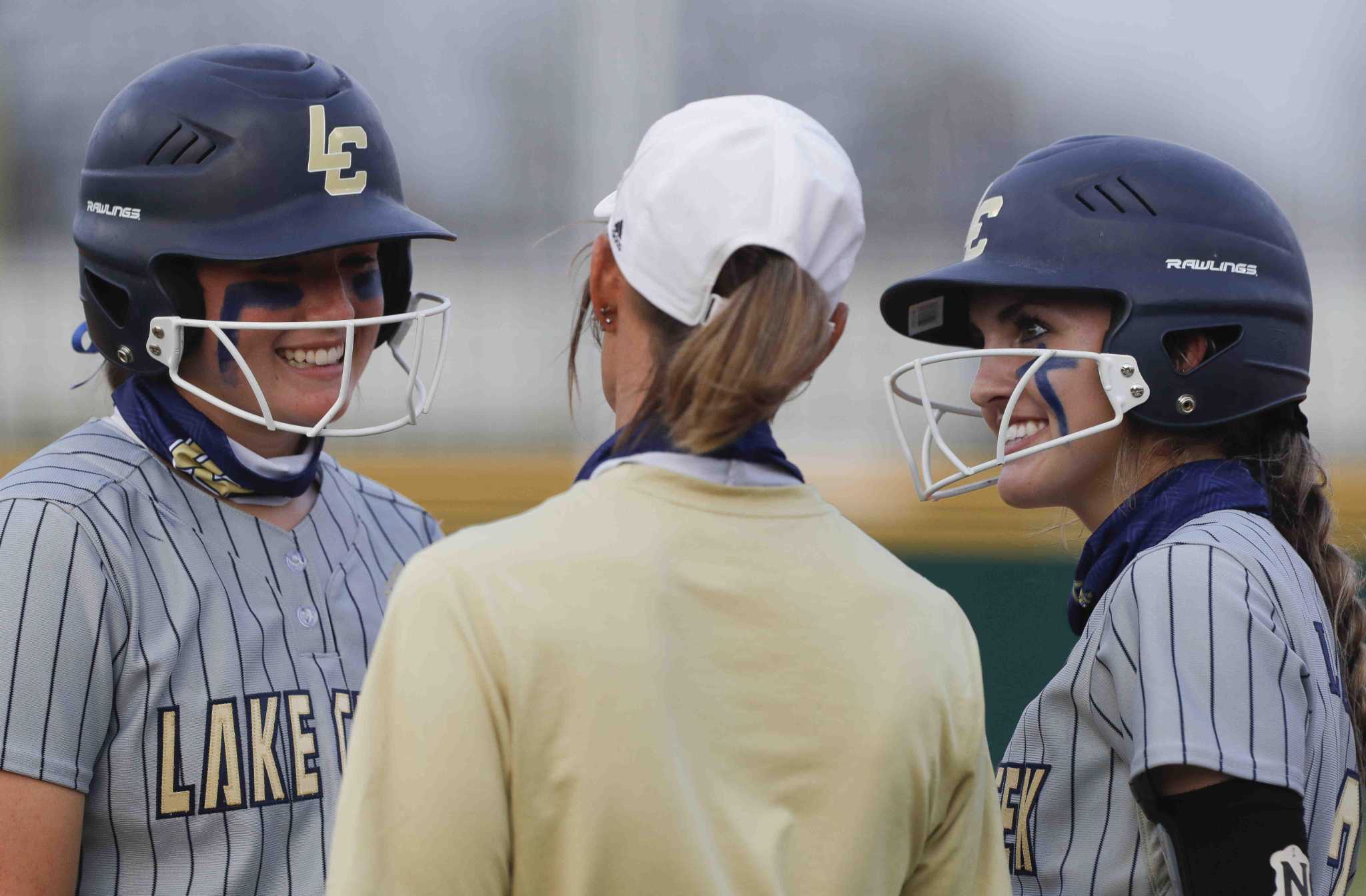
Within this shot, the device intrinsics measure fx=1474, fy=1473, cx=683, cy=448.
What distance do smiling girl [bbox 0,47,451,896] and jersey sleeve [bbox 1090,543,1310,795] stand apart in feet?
3.16

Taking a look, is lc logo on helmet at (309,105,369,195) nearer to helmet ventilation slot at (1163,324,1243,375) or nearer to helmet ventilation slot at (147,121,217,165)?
helmet ventilation slot at (147,121,217,165)

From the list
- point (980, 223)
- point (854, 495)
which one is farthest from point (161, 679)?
point (854, 495)

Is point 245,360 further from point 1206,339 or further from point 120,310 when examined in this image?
point 1206,339

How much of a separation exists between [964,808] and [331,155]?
1266 mm

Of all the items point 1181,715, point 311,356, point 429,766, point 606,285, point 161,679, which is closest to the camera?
point 429,766

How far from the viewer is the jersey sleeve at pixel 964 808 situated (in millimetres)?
1313

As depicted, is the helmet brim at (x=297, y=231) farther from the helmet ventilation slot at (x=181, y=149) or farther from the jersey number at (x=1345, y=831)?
the jersey number at (x=1345, y=831)

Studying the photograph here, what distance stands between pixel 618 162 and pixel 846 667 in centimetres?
357

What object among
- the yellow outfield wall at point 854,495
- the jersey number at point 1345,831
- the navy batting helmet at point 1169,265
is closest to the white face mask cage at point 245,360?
the navy batting helmet at point 1169,265

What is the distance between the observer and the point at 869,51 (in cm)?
458

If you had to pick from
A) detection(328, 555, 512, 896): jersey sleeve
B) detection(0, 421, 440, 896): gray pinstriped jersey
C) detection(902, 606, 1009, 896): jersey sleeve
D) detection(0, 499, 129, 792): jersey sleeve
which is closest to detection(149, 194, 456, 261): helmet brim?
detection(0, 421, 440, 896): gray pinstriped jersey

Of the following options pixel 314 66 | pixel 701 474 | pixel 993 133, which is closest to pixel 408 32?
pixel 993 133

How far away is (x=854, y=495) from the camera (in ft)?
14.7

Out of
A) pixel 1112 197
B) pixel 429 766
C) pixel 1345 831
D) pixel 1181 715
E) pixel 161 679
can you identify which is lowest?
pixel 1345 831
